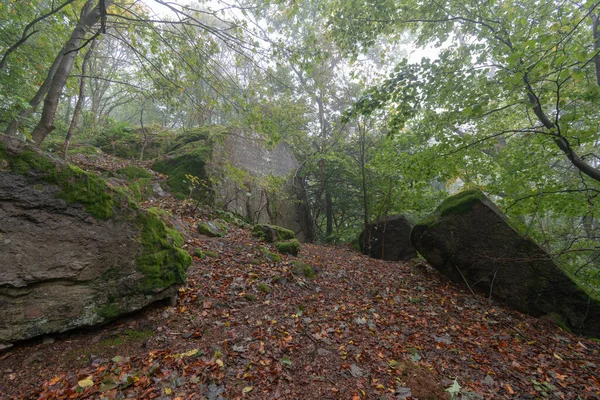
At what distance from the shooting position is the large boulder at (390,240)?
9055 millimetres

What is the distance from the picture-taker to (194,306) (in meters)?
3.70

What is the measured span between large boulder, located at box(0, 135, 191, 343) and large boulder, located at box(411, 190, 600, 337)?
582 cm

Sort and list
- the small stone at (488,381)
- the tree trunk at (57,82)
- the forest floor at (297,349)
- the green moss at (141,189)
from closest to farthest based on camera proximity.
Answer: the forest floor at (297,349) < the small stone at (488,381) < the tree trunk at (57,82) < the green moss at (141,189)

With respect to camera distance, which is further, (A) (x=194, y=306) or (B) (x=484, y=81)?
(B) (x=484, y=81)

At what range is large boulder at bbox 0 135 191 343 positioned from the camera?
2.48m

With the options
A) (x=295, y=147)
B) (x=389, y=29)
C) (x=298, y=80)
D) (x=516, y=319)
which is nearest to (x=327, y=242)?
(x=295, y=147)

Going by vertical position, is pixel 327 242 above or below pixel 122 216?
below

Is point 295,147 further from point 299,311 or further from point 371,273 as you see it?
point 299,311

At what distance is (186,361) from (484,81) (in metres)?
6.96

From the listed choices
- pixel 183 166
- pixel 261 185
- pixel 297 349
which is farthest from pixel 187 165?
pixel 297 349

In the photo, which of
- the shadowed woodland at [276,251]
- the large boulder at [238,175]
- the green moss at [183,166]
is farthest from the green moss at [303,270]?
the green moss at [183,166]

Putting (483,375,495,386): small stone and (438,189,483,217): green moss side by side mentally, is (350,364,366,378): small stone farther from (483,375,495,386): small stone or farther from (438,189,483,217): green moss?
(438,189,483,217): green moss

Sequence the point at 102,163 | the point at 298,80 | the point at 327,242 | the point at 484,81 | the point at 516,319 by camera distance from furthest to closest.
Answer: the point at 298,80, the point at 327,242, the point at 102,163, the point at 484,81, the point at 516,319

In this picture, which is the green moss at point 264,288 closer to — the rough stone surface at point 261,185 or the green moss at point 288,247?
the green moss at point 288,247
